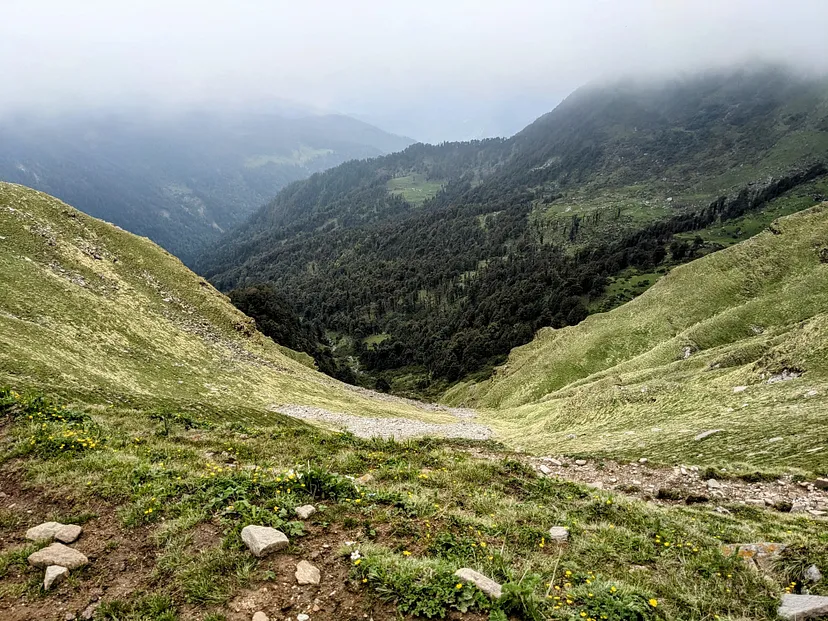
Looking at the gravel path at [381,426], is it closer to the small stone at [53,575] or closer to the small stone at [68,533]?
Result: the small stone at [68,533]

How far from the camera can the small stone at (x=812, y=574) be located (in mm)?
9133

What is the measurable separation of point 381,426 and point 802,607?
132ft

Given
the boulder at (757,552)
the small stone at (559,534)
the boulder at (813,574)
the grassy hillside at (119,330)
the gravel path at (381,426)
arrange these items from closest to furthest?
1. the boulder at (813,574)
2. the boulder at (757,552)
3. the small stone at (559,534)
4. the grassy hillside at (119,330)
5. the gravel path at (381,426)

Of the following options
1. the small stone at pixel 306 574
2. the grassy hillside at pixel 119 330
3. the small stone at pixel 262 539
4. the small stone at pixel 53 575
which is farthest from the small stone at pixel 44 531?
the grassy hillside at pixel 119 330

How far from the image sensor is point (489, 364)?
189250 mm

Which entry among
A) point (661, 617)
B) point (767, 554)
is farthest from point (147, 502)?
point (767, 554)

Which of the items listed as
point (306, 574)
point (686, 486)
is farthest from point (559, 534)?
point (686, 486)

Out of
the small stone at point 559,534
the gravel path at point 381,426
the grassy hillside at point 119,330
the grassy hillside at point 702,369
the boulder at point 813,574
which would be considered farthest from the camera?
the gravel path at point 381,426

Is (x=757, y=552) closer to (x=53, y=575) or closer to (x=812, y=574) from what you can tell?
(x=812, y=574)

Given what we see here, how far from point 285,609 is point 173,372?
127 ft

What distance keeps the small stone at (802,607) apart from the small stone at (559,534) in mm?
4468

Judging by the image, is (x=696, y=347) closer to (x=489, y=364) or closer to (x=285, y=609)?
(x=285, y=609)

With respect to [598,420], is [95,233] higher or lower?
higher

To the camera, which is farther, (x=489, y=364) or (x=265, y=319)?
(x=489, y=364)
